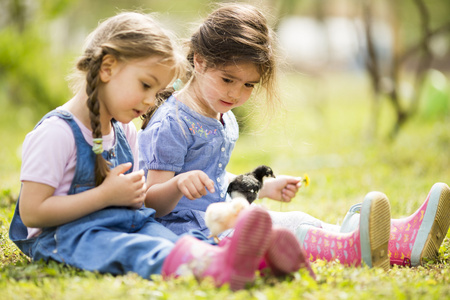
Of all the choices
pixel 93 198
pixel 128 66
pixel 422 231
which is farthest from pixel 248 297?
pixel 422 231

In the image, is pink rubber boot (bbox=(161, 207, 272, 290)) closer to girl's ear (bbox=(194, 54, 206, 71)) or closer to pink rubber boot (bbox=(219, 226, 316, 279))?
pink rubber boot (bbox=(219, 226, 316, 279))

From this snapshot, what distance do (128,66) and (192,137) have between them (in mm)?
631

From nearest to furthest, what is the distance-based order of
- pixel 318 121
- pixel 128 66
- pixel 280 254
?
pixel 280 254 < pixel 128 66 < pixel 318 121

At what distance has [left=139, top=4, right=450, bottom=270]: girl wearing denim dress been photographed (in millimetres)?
2691

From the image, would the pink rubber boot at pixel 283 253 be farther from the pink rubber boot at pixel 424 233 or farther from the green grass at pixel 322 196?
the pink rubber boot at pixel 424 233

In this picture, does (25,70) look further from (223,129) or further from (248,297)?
(248,297)

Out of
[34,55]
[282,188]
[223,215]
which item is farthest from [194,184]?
[34,55]

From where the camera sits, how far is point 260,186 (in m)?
2.99

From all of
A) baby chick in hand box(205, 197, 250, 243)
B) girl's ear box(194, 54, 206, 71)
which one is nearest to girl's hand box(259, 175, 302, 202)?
girl's ear box(194, 54, 206, 71)

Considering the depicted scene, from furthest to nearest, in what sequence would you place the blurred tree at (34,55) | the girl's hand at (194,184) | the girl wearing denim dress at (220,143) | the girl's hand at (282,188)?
the blurred tree at (34,55), the girl's hand at (282,188), the girl wearing denim dress at (220,143), the girl's hand at (194,184)

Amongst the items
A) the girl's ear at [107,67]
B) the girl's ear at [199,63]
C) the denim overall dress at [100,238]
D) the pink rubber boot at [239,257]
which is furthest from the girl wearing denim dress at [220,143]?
the pink rubber boot at [239,257]

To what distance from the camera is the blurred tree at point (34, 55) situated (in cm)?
952

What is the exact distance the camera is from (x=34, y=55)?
9.67 meters

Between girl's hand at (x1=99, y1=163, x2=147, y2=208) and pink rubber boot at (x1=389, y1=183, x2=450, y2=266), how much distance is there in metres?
1.35
